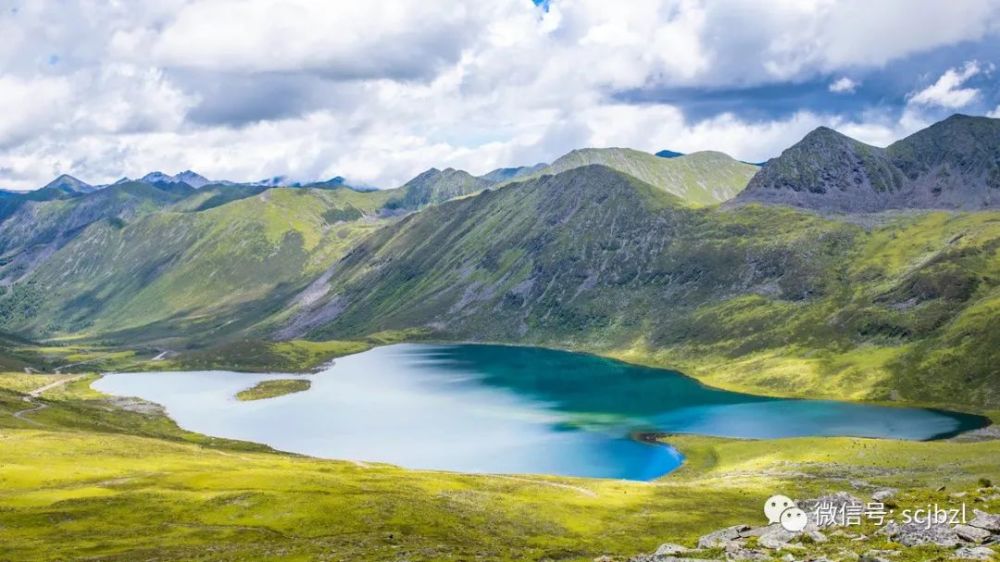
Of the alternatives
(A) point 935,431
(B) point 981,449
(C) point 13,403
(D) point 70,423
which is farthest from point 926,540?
(C) point 13,403

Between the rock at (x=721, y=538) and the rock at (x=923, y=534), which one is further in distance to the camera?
the rock at (x=721, y=538)

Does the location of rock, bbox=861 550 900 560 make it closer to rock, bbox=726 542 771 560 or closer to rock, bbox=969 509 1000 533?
rock, bbox=726 542 771 560

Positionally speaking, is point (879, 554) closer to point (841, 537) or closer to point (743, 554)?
point (743, 554)

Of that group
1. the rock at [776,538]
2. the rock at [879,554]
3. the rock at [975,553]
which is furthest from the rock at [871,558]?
the rock at [776,538]

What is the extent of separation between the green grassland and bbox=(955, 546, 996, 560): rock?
150cm

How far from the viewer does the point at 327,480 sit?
97.6 metres

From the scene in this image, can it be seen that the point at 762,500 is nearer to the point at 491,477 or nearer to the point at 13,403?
the point at 491,477

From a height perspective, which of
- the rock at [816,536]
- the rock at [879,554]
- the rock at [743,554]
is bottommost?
the rock at [743,554]

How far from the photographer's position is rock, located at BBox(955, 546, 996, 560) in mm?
36469

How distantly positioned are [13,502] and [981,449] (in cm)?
13336

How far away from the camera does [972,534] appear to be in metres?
40.9

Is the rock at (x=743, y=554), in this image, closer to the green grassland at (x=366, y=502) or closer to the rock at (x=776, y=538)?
the rock at (x=776, y=538)

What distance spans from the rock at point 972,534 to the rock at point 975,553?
2.30 meters

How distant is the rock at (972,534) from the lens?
4056 cm
